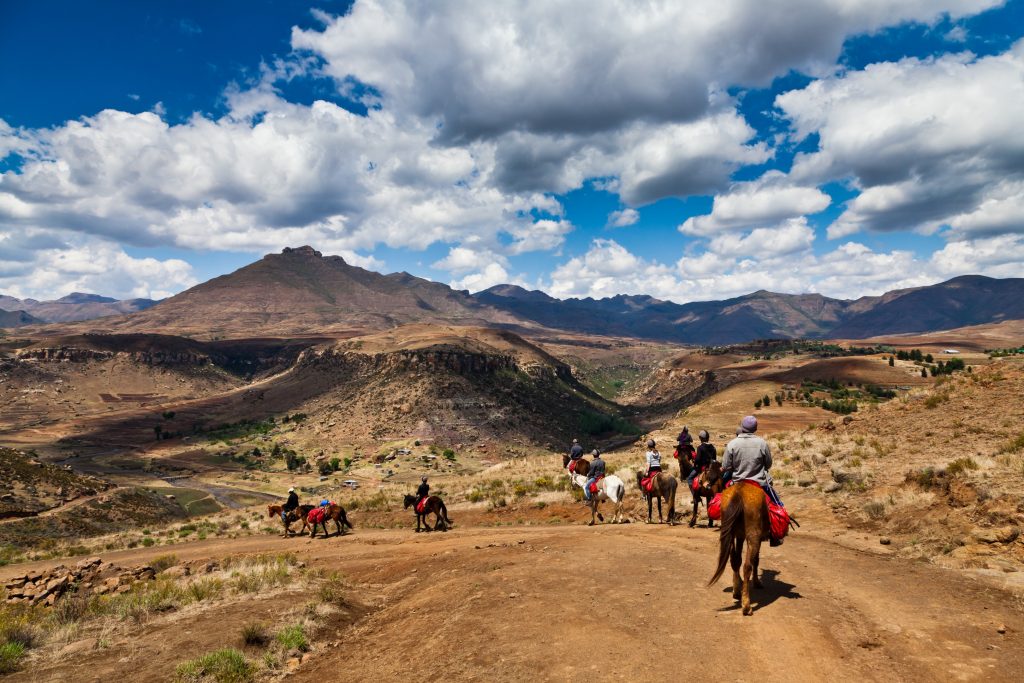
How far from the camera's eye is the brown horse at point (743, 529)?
31.3 ft

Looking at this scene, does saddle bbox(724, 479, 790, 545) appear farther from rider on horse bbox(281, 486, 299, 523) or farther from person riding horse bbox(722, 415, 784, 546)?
rider on horse bbox(281, 486, 299, 523)

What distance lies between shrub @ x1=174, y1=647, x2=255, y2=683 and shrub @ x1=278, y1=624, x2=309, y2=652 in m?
0.97

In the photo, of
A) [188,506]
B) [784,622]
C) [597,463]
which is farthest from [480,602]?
[188,506]

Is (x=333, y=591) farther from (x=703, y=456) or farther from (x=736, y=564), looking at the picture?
(x=703, y=456)

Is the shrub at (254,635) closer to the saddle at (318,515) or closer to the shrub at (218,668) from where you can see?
the shrub at (218,668)

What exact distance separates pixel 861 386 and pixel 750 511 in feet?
456

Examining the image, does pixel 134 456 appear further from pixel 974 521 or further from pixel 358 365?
pixel 974 521

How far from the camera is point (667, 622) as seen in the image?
30.7 feet

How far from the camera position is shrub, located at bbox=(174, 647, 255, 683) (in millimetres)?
8797

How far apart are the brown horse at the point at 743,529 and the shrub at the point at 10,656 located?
13.3m

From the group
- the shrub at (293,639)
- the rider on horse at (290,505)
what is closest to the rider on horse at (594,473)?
the shrub at (293,639)

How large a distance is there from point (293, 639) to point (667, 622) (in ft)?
25.3

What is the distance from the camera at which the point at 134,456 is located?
135 metres

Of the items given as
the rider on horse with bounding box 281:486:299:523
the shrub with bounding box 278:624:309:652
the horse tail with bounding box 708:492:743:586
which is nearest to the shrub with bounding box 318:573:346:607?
the shrub with bounding box 278:624:309:652
